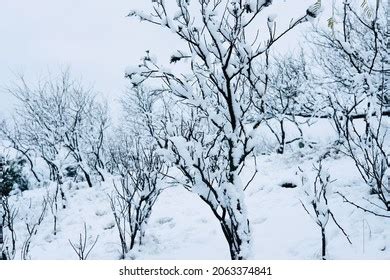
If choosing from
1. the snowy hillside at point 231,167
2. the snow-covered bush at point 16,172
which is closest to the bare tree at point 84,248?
the snowy hillside at point 231,167

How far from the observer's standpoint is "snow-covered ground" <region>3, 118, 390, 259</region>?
217 inches

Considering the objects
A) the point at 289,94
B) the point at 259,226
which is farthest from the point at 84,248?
the point at 289,94

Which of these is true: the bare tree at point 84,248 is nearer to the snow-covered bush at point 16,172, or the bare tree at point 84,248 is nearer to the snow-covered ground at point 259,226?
the snow-covered ground at point 259,226

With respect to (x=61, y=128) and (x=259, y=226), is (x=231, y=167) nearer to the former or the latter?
(x=259, y=226)

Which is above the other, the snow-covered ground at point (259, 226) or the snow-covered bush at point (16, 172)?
the snow-covered bush at point (16, 172)

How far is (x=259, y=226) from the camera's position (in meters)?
6.91

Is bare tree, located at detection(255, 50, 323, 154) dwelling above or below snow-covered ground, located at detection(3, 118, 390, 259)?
above

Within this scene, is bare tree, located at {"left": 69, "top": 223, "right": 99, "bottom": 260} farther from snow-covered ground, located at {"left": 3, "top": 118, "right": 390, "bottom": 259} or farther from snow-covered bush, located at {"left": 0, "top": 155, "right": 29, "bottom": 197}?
snow-covered bush, located at {"left": 0, "top": 155, "right": 29, "bottom": 197}

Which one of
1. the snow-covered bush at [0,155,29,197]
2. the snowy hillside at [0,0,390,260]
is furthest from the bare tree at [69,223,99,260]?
the snow-covered bush at [0,155,29,197]

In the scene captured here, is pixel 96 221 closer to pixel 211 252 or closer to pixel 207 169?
pixel 211 252

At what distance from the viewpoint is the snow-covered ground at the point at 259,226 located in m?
5.52
